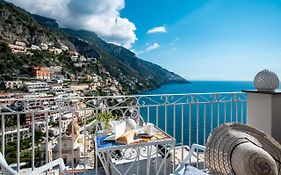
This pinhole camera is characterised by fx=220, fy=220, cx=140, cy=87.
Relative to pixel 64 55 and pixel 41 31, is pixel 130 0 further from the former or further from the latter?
pixel 41 31

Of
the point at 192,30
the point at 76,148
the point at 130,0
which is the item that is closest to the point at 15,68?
the point at 130,0

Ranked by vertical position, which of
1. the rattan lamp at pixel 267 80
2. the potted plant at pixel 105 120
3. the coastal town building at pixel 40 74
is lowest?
the potted plant at pixel 105 120

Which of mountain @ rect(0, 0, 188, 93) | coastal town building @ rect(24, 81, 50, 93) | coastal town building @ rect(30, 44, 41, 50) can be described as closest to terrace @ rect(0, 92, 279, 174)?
coastal town building @ rect(24, 81, 50, 93)

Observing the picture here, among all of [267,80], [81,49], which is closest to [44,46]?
[81,49]

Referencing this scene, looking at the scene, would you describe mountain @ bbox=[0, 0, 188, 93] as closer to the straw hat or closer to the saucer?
the saucer

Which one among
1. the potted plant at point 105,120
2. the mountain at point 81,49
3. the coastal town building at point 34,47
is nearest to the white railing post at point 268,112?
the potted plant at point 105,120

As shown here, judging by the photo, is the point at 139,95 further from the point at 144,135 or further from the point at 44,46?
the point at 44,46

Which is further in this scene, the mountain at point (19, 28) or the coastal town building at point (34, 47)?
the mountain at point (19, 28)

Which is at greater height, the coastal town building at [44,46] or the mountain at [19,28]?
the mountain at [19,28]

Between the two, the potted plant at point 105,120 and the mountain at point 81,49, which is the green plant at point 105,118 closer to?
the potted plant at point 105,120
